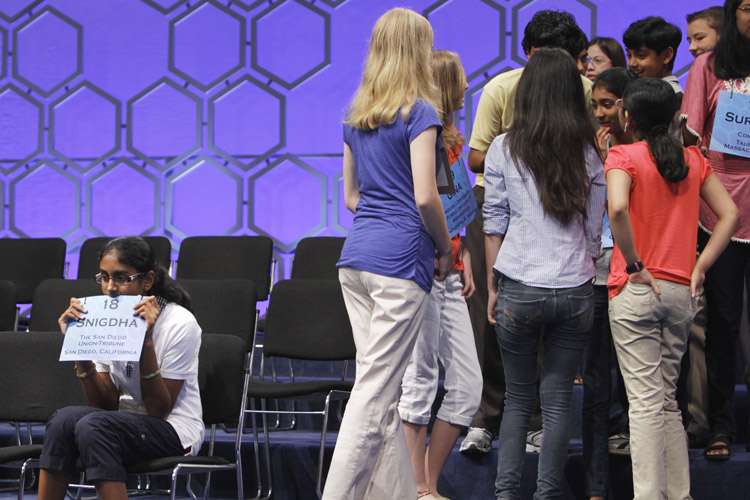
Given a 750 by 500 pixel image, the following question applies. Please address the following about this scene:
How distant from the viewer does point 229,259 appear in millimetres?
4414

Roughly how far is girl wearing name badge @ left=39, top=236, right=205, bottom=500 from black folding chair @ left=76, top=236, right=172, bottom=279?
1.72 m

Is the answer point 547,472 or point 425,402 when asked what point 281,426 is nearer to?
point 425,402

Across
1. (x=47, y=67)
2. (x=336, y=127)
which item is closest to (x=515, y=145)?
(x=336, y=127)

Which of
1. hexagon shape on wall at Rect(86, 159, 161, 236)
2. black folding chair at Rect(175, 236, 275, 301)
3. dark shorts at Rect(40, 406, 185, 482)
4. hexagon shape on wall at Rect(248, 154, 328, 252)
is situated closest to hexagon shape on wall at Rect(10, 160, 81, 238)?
hexagon shape on wall at Rect(86, 159, 161, 236)

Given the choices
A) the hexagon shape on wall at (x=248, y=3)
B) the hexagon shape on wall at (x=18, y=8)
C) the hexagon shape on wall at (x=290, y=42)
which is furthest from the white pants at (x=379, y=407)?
the hexagon shape on wall at (x=18, y=8)

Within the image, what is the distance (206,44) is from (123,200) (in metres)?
1.08

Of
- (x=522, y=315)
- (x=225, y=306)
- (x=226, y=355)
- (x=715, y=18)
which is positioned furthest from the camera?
(x=225, y=306)

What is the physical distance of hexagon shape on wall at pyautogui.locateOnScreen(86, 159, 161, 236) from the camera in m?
5.41

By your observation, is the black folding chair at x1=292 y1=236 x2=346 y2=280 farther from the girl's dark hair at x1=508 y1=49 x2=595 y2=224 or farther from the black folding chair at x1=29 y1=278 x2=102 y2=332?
the girl's dark hair at x1=508 y1=49 x2=595 y2=224

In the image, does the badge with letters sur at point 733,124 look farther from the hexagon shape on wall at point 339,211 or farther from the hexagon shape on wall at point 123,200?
the hexagon shape on wall at point 123,200

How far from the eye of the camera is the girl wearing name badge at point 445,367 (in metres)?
2.57

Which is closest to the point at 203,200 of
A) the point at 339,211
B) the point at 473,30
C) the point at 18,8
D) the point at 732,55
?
the point at 339,211

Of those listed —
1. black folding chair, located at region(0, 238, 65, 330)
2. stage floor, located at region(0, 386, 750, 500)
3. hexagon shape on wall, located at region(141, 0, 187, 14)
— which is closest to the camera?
stage floor, located at region(0, 386, 750, 500)

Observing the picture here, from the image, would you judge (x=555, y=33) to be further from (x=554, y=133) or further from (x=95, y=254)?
(x=95, y=254)
